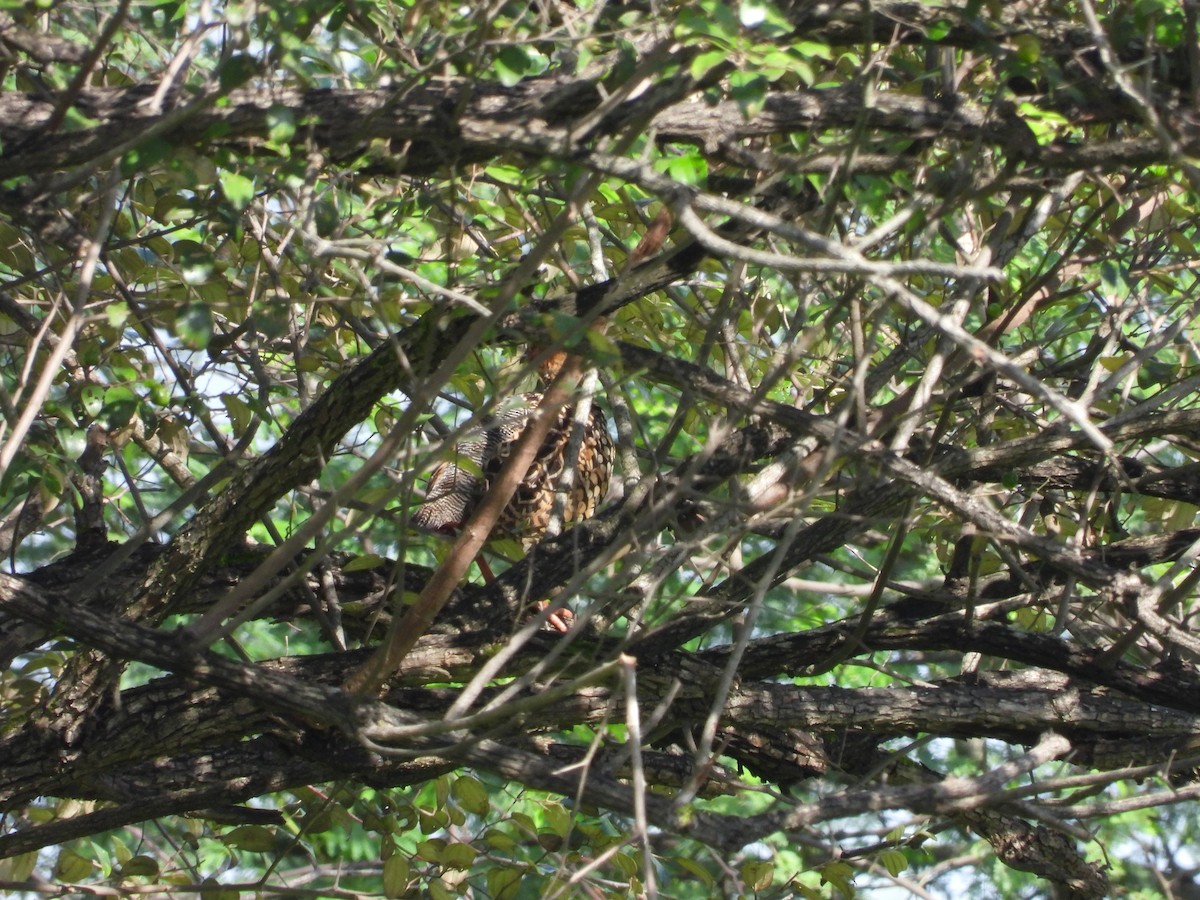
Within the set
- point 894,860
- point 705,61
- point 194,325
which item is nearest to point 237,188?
point 194,325

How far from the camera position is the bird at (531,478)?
4.25m

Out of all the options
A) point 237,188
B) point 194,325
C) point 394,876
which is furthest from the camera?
point 394,876

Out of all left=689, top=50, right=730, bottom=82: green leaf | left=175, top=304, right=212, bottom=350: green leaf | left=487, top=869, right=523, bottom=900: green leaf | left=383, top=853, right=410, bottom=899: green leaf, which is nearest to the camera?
left=689, top=50, right=730, bottom=82: green leaf

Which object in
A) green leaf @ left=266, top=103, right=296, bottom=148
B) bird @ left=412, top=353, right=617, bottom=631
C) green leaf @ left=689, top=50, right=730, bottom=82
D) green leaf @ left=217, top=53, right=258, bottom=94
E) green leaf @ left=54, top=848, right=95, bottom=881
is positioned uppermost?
bird @ left=412, top=353, right=617, bottom=631

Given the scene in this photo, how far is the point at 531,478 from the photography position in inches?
175

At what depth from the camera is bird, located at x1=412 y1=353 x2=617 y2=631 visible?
4.25 m

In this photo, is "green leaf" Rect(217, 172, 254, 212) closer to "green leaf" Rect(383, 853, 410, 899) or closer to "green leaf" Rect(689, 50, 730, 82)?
"green leaf" Rect(689, 50, 730, 82)

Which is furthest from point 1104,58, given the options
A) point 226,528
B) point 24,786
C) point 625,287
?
point 24,786

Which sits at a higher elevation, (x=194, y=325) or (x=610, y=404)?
(x=610, y=404)

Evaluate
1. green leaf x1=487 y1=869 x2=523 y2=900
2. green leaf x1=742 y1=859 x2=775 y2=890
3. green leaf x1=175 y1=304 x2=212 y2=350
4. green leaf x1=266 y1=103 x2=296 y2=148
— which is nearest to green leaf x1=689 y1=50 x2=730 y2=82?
green leaf x1=266 y1=103 x2=296 y2=148

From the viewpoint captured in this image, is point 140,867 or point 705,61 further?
point 140,867

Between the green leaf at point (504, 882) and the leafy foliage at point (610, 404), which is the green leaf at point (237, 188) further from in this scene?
the green leaf at point (504, 882)

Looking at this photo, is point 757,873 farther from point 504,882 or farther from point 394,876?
point 394,876

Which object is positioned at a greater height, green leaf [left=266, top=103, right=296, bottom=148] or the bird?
the bird
